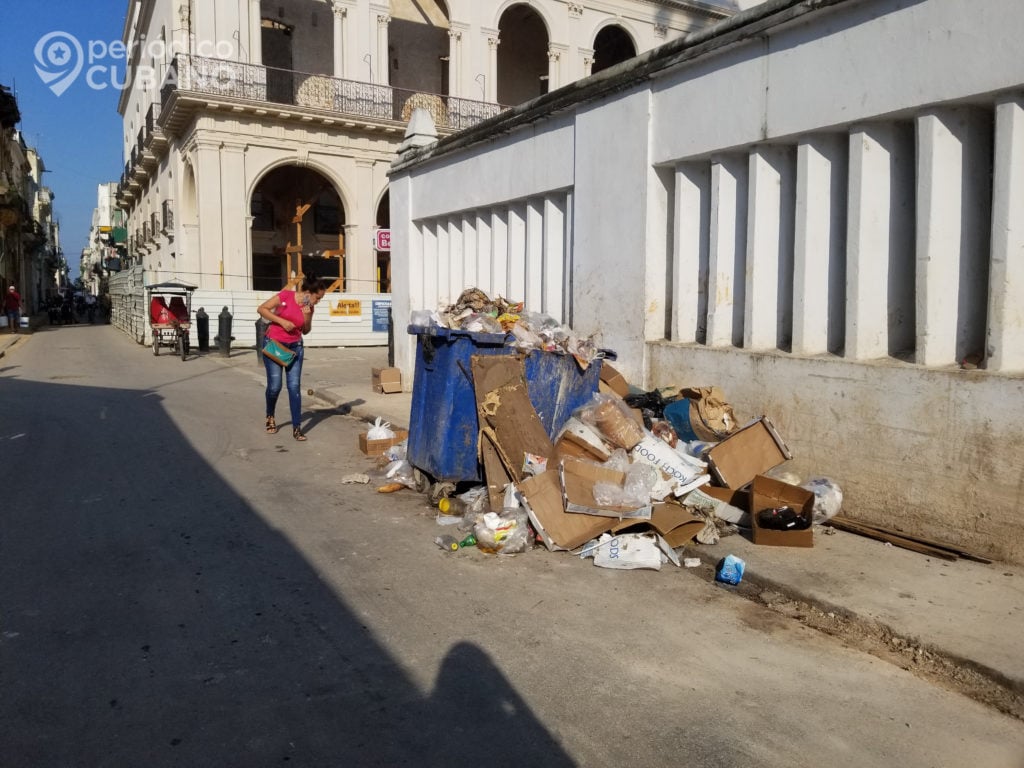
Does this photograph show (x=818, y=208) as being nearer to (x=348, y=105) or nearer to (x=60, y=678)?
(x=60, y=678)

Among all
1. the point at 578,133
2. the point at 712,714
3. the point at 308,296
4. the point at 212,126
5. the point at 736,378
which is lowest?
the point at 712,714

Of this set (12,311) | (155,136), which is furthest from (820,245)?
(12,311)

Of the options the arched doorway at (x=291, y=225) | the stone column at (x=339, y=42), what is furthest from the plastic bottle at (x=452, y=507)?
the arched doorway at (x=291, y=225)

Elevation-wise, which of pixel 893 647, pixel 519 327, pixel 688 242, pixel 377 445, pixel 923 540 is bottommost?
pixel 893 647

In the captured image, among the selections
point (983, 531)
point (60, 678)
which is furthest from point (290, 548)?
point (983, 531)

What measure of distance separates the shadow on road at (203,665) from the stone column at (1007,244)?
3.33 metres

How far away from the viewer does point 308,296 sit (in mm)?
8812

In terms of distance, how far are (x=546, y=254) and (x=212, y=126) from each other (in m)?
19.5

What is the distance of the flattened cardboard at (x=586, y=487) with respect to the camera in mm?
5004

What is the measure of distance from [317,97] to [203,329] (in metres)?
9.45

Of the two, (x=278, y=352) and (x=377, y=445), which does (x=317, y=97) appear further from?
(x=377, y=445)

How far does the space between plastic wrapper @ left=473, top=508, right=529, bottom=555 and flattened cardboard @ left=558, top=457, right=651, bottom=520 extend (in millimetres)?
322

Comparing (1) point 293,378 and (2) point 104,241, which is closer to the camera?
(1) point 293,378

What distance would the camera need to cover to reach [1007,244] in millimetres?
4516
